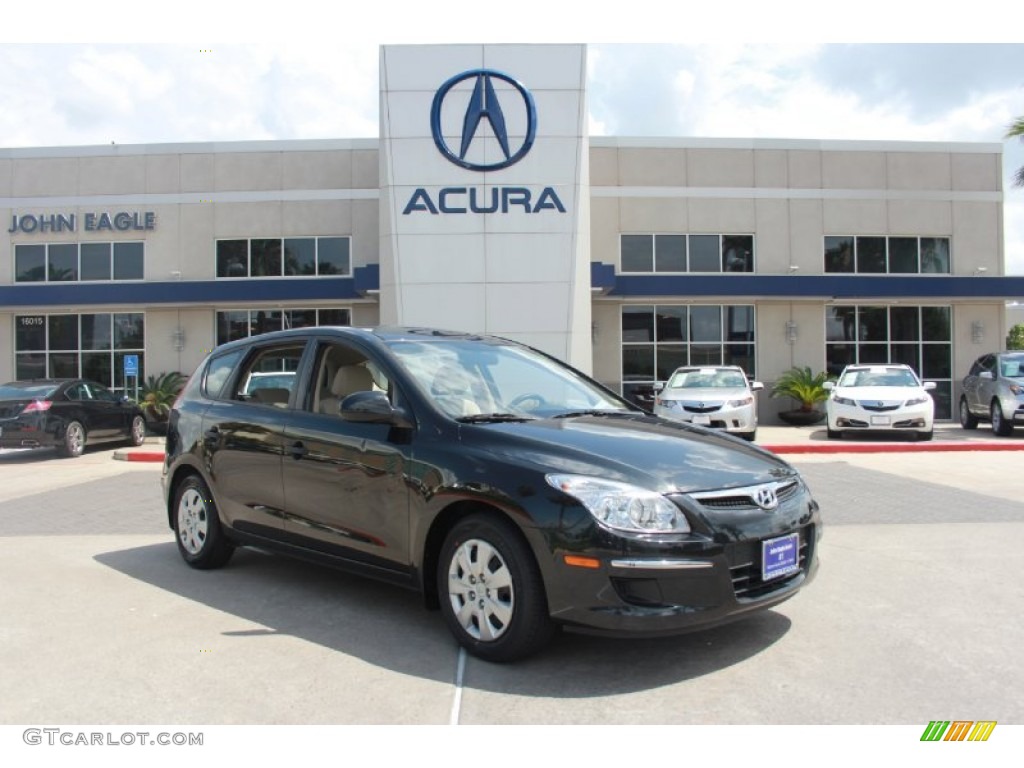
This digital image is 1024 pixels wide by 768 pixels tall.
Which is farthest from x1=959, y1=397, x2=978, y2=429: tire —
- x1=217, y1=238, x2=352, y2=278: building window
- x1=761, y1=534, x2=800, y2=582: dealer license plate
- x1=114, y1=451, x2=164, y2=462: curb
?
x1=761, y1=534, x2=800, y2=582: dealer license plate

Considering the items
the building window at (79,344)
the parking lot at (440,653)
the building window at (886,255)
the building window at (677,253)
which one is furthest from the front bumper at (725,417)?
the building window at (79,344)

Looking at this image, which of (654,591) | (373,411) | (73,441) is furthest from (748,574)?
(73,441)

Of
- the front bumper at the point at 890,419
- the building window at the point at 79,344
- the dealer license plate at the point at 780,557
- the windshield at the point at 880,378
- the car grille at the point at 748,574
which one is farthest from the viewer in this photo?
the building window at the point at 79,344

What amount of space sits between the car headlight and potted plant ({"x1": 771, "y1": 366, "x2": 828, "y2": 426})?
751 inches

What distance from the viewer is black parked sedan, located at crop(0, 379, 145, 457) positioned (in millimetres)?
14664

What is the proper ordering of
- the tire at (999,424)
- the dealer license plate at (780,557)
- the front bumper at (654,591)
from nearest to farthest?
the front bumper at (654,591), the dealer license plate at (780,557), the tire at (999,424)

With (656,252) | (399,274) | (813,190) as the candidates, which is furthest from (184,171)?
(813,190)

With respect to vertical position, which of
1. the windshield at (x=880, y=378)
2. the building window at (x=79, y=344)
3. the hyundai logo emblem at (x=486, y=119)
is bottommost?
the windshield at (x=880, y=378)

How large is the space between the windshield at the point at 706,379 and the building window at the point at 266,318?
10.3 m

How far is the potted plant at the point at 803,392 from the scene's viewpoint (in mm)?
21547

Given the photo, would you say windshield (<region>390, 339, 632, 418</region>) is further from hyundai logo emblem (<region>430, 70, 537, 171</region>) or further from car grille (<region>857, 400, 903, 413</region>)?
hyundai logo emblem (<region>430, 70, 537, 171</region>)

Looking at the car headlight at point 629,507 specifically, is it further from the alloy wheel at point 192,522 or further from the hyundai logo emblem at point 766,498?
the alloy wheel at point 192,522

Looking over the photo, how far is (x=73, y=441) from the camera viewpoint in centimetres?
1538
